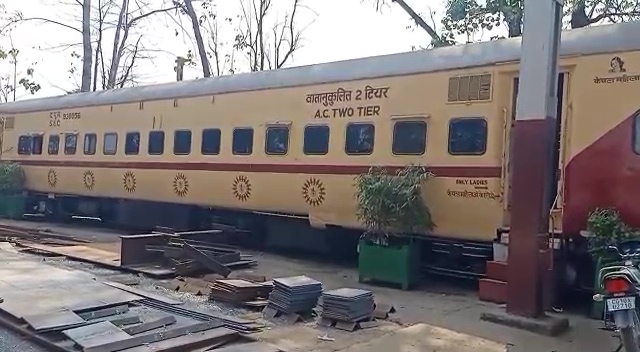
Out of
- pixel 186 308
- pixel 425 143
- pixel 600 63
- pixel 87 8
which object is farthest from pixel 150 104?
pixel 87 8

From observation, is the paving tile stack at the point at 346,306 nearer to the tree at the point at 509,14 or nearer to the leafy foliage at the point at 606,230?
the leafy foliage at the point at 606,230

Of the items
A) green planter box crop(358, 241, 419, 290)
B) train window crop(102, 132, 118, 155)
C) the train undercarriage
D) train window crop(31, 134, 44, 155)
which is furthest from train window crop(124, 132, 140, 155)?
green planter box crop(358, 241, 419, 290)

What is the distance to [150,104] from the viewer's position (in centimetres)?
1438

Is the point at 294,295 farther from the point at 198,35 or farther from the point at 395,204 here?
the point at 198,35

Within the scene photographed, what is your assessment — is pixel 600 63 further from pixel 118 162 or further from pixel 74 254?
pixel 118 162

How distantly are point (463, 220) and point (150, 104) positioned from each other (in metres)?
8.09

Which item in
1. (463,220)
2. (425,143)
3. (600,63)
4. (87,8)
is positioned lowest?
(463,220)

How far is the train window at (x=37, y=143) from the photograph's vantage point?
58.2ft

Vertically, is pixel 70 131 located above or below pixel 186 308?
above

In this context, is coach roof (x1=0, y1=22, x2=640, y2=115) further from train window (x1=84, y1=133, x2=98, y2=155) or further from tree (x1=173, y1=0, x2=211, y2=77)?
tree (x1=173, y1=0, x2=211, y2=77)

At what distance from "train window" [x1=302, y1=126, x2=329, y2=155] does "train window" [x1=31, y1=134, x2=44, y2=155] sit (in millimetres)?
9819

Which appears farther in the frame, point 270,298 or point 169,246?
point 169,246

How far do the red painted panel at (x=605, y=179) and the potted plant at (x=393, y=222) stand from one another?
6.32 ft

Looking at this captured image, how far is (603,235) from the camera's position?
285 inches
